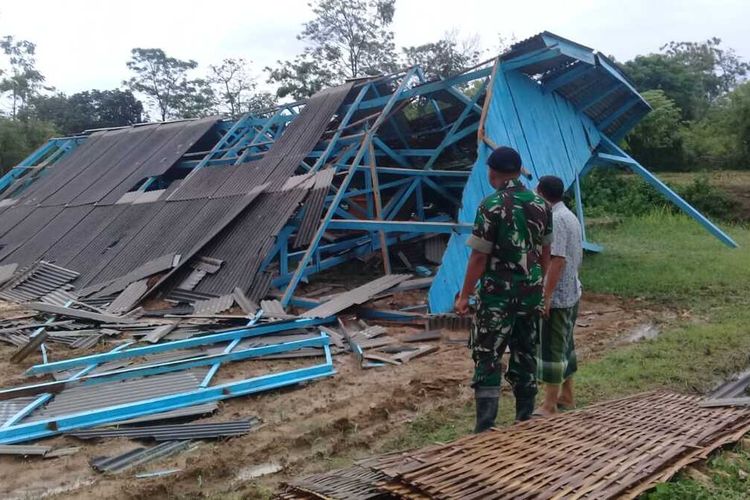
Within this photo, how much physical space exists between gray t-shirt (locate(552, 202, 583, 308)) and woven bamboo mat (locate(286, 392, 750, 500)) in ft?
2.62

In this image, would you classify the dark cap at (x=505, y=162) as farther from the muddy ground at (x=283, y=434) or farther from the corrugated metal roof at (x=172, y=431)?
the corrugated metal roof at (x=172, y=431)

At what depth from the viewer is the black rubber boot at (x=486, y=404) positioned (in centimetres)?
369

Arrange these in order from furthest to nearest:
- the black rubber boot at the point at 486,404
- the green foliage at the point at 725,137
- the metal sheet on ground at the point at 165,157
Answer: the green foliage at the point at 725,137 < the metal sheet on ground at the point at 165,157 < the black rubber boot at the point at 486,404

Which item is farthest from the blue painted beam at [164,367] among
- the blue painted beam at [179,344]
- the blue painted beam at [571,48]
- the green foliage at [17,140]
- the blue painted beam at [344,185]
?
the green foliage at [17,140]

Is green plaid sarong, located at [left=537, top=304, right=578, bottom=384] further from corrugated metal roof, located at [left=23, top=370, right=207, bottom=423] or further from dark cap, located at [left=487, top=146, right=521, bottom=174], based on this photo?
corrugated metal roof, located at [left=23, top=370, right=207, bottom=423]

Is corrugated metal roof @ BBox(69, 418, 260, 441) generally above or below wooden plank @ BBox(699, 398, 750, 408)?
above

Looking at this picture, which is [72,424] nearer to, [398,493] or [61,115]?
[398,493]

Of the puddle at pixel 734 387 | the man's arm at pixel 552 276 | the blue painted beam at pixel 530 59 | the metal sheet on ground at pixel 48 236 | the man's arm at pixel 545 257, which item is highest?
the blue painted beam at pixel 530 59

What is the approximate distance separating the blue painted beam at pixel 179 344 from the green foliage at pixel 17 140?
25458 millimetres

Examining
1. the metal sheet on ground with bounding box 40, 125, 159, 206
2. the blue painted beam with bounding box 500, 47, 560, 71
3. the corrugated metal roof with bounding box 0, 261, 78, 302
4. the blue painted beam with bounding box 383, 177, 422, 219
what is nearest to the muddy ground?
the corrugated metal roof with bounding box 0, 261, 78, 302

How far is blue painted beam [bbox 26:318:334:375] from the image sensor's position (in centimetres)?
594

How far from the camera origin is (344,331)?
723 cm

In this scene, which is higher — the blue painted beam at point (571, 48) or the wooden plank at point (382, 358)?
the blue painted beam at point (571, 48)

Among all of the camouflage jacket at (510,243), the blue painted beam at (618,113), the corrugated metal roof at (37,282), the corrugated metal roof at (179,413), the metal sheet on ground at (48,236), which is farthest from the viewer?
the metal sheet on ground at (48,236)
